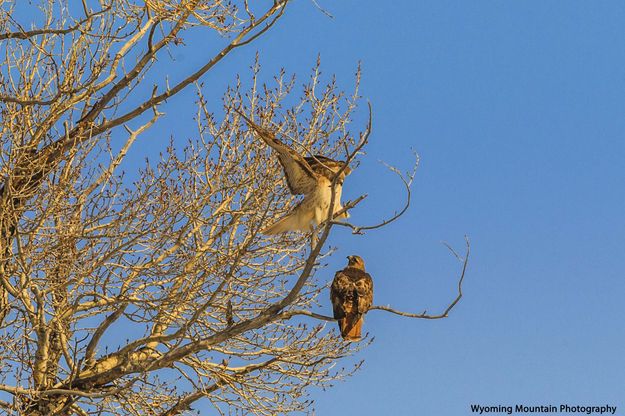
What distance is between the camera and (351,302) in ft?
28.3

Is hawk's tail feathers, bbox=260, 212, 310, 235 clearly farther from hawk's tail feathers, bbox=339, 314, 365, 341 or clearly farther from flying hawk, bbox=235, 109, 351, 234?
hawk's tail feathers, bbox=339, 314, 365, 341

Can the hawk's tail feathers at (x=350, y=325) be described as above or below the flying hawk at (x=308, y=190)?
below

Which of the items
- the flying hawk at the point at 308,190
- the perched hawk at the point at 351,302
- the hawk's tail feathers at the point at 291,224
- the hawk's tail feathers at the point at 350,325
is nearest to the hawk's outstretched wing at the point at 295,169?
the flying hawk at the point at 308,190

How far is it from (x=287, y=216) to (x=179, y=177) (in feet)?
9.96

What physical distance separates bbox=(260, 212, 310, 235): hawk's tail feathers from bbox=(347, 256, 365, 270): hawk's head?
0.57 meters

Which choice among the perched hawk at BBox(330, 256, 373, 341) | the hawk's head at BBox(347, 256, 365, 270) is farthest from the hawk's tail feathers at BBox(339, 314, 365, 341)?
the hawk's head at BBox(347, 256, 365, 270)

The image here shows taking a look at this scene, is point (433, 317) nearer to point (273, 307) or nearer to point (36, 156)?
point (273, 307)

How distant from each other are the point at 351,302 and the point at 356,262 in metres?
0.79

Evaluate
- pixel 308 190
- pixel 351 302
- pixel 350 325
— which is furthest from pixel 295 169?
pixel 350 325

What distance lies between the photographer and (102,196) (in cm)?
1085

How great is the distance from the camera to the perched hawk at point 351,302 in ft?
28.2

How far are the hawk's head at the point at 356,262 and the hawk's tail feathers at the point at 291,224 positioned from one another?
1.87 feet

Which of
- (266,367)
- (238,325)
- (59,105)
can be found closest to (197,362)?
(266,367)

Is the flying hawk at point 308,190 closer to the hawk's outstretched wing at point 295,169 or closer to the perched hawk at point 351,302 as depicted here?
the hawk's outstretched wing at point 295,169
